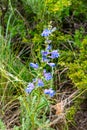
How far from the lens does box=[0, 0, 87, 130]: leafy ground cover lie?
2.37 m

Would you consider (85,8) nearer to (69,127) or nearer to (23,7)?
(23,7)

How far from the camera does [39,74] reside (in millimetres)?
2199

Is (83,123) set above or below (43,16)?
below

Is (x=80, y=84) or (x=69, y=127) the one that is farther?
(x=69, y=127)

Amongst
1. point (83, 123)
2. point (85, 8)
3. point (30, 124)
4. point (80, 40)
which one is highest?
point (85, 8)

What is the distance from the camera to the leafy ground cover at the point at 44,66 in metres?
2.37

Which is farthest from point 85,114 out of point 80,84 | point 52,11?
point 52,11

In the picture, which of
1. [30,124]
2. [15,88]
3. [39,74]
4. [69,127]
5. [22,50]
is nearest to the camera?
[39,74]

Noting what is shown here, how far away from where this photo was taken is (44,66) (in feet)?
7.85

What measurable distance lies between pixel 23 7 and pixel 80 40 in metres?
0.71

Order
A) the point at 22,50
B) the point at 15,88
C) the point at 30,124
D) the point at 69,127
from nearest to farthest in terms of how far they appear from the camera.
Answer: the point at 30,124
the point at 69,127
the point at 15,88
the point at 22,50

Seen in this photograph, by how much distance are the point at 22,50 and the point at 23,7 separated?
379mm

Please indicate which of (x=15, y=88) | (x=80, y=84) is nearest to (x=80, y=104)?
(x=80, y=84)

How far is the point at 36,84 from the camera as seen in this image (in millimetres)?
2238
